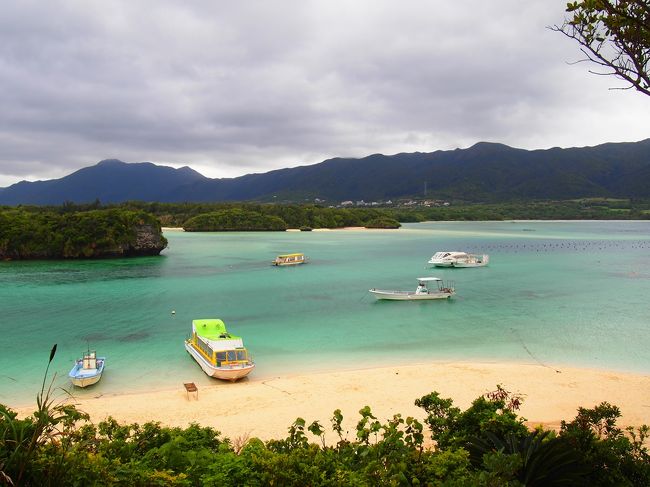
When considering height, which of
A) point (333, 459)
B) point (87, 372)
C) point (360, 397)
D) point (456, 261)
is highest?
point (333, 459)

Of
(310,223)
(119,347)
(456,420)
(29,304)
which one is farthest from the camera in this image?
(310,223)

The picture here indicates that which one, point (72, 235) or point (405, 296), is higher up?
point (72, 235)

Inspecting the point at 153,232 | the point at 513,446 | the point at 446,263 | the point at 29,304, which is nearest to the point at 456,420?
the point at 513,446

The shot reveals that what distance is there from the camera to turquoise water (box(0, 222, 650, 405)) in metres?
22.4

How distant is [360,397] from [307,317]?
14.7m

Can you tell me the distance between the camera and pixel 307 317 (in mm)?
31609

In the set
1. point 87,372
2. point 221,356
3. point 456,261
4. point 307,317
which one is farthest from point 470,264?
point 87,372

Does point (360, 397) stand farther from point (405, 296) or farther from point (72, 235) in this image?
point (72, 235)

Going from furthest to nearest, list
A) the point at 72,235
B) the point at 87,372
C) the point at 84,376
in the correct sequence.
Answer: the point at 72,235
the point at 87,372
the point at 84,376

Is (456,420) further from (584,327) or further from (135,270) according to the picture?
(135,270)

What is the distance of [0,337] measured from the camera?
26.2 m

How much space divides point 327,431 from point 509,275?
4401cm

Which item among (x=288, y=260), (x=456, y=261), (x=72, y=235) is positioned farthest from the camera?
(x=72, y=235)

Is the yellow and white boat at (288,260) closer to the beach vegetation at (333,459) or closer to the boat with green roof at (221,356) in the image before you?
the boat with green roof at (221,356)
